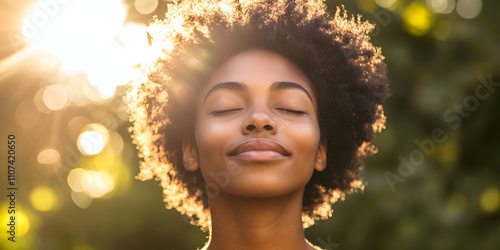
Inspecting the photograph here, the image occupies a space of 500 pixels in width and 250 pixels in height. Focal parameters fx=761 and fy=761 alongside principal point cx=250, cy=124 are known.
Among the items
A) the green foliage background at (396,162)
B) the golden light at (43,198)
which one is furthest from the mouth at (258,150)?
the golden light at (43,198)

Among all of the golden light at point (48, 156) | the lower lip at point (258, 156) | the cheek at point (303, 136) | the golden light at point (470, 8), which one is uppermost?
the golden light at point (470, 8)

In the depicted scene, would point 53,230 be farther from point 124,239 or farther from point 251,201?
point 251,201

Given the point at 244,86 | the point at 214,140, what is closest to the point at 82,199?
the point at 214,140

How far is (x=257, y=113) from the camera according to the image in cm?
415

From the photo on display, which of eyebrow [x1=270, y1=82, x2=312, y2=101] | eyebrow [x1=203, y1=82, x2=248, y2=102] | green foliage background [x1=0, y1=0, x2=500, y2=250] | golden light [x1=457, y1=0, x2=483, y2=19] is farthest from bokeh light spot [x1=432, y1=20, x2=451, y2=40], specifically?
eyebrow [x1=203, y1=82, x2=248, y2=102]

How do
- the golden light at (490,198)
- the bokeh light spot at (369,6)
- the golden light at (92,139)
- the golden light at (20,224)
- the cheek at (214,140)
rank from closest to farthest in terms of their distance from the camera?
the cheek at (214,140)
the golden light at (490,198)
the bokeh light spot at (369,6)
the golden light at (20,224)
the golden light at (92,139)

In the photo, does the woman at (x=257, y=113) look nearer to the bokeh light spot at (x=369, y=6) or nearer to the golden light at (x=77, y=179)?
the bokeh light spot at (x=369, y=6)

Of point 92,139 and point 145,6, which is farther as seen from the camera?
point 92,139

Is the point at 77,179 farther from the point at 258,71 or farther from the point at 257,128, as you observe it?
the point at 257,128

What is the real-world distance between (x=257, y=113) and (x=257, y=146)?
0.60ft

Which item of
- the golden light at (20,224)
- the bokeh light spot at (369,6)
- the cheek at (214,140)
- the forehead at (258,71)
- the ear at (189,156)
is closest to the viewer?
the cheek at (214,140)

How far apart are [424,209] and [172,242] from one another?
2.17 metres

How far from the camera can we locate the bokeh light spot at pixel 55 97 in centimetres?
661

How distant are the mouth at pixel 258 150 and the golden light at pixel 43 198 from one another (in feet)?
10.0
